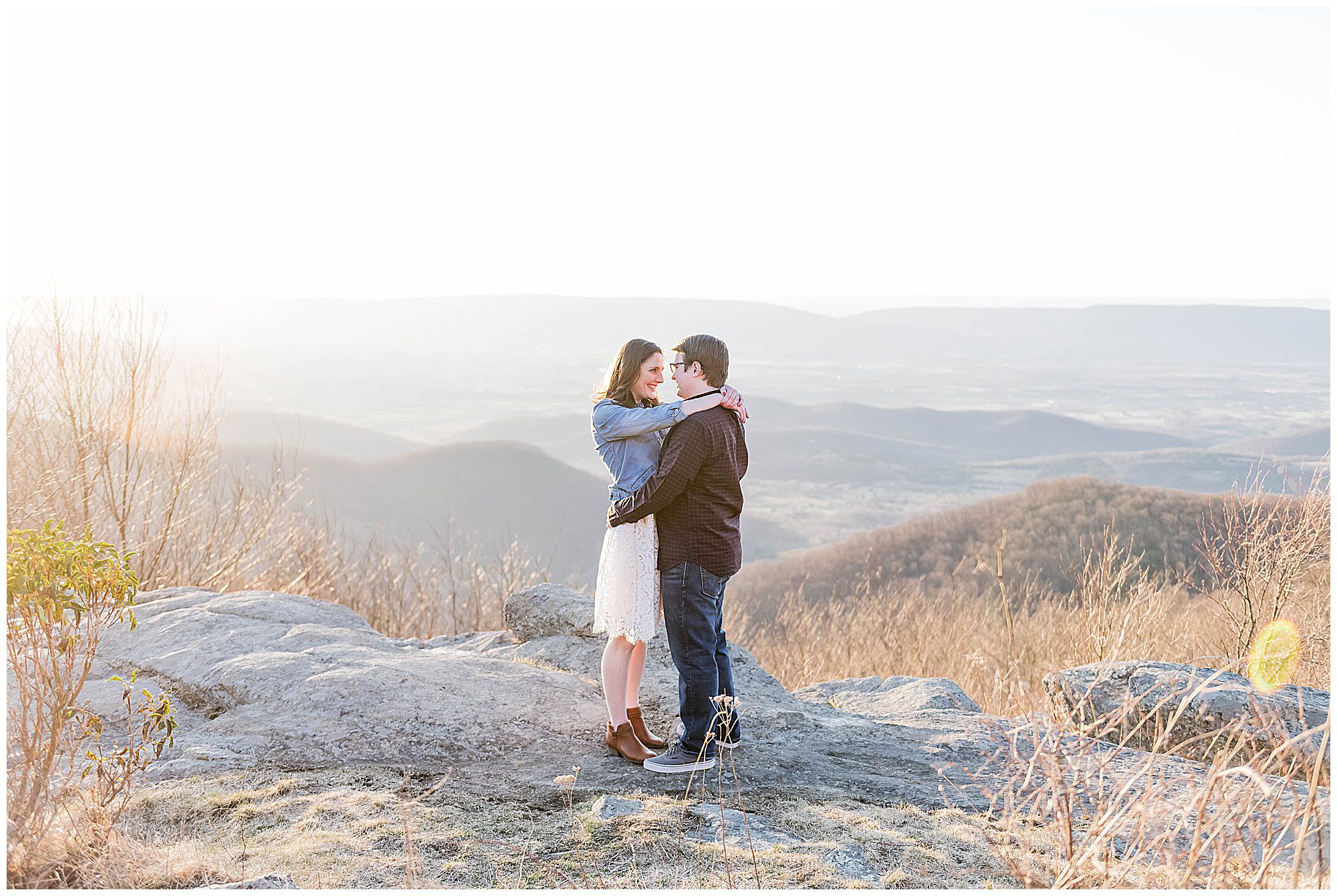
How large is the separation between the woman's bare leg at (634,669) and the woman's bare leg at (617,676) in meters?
0.02

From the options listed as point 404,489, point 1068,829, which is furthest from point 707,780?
point 404,489

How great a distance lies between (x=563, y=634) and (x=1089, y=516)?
2071cm

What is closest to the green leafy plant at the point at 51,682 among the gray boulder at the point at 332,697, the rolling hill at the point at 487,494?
the gray boulder at the point at 332,697

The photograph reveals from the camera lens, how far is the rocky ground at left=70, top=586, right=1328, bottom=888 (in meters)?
3.49

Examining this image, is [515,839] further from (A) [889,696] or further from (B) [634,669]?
A: (A) [889,696]

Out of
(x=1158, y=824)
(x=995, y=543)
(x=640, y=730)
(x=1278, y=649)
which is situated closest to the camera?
(x=1158, y=824)

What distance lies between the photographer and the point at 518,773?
4523 millimetres

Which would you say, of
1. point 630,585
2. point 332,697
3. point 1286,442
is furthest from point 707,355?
point 1286,442

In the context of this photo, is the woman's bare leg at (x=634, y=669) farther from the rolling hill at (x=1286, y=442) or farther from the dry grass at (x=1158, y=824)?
the rolling hill at (x=1286, y=442)

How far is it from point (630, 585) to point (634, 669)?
0.47 meters

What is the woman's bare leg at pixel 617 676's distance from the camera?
462 cm

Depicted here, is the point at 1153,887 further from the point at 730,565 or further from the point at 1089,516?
the point at 1089,516

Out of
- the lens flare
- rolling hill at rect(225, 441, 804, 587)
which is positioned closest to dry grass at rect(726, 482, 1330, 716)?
the lens flare

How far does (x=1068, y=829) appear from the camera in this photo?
9.10 feet
